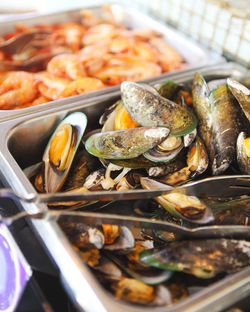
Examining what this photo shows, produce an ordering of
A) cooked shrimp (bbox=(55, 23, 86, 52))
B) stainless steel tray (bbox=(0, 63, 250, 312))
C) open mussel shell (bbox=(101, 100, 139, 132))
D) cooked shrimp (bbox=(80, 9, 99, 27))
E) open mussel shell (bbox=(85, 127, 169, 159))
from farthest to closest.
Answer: cooked shrimp (bbox=(80, 9, 99, 27))
cooked shrimp (bbox=(55, 23, 86, 52))
open mussel shell (bbox=(101, 100, 139, 132))
open mussel shell (bbox=(85, 127, 169, 159))
stainless steel tray (bbox=(0, 63, 250, 312))

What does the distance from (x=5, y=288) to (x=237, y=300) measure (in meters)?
0.64

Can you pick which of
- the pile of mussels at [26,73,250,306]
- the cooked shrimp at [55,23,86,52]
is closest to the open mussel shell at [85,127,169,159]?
Result: the pile of mussels at [26,73,250,306]

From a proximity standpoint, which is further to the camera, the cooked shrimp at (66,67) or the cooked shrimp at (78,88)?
the cooked shrimp at (66,67)

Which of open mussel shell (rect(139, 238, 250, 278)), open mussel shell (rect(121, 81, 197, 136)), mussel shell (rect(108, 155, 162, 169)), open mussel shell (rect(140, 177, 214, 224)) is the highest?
open mussel shell (rect(121, 81, 197, 136))

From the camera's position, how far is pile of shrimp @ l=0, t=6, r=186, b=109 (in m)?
1.45

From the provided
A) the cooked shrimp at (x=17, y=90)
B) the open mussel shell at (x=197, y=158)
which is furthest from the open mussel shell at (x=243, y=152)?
the cooked shrimp at (x=17, y=90)

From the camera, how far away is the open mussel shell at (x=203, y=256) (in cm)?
75

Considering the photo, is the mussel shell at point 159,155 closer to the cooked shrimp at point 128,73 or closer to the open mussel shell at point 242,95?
the open mussel shell at point 242,95

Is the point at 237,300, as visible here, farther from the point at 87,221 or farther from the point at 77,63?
the point at 77,63

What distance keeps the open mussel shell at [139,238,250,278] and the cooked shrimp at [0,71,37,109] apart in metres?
1.00

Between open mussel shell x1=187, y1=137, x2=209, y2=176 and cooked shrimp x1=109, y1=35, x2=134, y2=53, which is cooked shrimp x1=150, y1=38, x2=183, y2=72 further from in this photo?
open mussel shell x1=187, y1=137, x2=209, y2=176

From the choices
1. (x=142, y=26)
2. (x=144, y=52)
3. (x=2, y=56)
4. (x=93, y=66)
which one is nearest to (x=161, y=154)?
(x=93, y=66)

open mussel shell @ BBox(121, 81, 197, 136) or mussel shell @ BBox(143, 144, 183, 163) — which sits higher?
open mussel shell @ BBox(121, 81, 197, 136)

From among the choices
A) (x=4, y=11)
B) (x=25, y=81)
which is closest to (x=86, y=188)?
(x=25, y=81)
